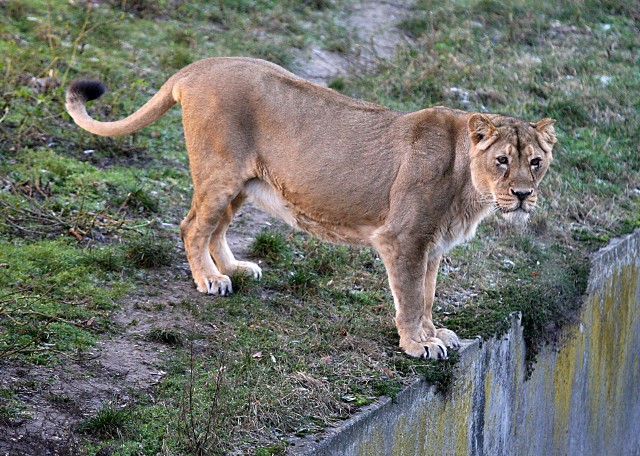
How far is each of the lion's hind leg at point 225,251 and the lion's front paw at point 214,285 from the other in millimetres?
230

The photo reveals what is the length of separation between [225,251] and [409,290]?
1.54 meters

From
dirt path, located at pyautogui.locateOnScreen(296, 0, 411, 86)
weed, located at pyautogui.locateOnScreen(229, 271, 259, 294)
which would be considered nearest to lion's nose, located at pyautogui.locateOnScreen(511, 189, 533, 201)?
weed, located at pyautogui.locateOnScreen(229, 271, 259, 294)

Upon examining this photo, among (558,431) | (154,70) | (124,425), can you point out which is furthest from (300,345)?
(154,70)

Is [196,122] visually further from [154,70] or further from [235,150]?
[154,70]

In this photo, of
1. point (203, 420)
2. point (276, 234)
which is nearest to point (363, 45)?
point (276, 234)

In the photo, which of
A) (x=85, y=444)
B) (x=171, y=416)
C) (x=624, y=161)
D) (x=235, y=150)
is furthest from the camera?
(x=624, y=161)

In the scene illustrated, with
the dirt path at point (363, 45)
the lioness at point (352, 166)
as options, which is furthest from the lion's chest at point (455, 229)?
the dirt path at point (363, 45)

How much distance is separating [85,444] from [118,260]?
7.44 ft

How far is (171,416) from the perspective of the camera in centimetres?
435

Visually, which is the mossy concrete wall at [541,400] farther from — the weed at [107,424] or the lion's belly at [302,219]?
the lion's belly at [302,219]

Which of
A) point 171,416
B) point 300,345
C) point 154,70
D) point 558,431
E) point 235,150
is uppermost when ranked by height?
point 235,150

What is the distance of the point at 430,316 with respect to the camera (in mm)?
5707

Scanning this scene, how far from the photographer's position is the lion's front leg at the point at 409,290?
17.5ft

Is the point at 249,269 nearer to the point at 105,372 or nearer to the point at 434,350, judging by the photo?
the point at 434,350
